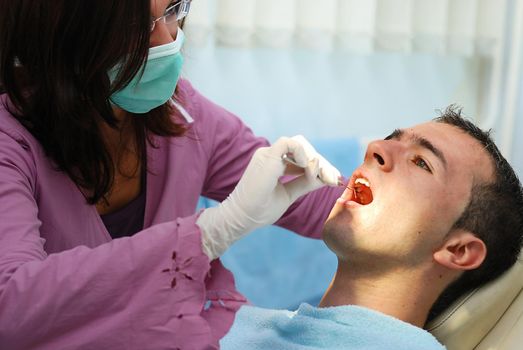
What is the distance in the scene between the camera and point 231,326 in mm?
1570

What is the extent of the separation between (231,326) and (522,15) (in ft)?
5.88

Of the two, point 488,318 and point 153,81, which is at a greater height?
point 153,81

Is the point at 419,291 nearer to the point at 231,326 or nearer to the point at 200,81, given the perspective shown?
the point at 231,326

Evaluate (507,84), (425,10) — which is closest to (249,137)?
(425,10)

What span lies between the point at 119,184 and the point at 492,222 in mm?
842

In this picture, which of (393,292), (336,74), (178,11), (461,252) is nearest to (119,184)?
(178,11)

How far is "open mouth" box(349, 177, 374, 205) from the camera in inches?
59.7

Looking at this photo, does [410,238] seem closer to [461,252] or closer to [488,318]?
[461,252]

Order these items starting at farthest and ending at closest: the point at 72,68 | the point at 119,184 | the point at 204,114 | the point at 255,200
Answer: the point at 204,114
the point at 119,184
the point at 72,68
the point at 255,200

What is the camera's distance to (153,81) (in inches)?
59.7

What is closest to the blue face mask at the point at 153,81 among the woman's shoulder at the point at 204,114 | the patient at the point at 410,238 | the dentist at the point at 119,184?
the dentist at the point at 119,184

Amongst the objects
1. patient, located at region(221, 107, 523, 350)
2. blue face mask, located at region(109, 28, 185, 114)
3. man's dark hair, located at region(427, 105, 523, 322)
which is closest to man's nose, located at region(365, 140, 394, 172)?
patient, located at region(221, 107, 523, 350)

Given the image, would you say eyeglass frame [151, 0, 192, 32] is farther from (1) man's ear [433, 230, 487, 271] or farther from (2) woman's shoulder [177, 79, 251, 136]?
(1) man's ear [433, 230, 487, 271]

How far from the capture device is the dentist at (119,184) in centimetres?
121
